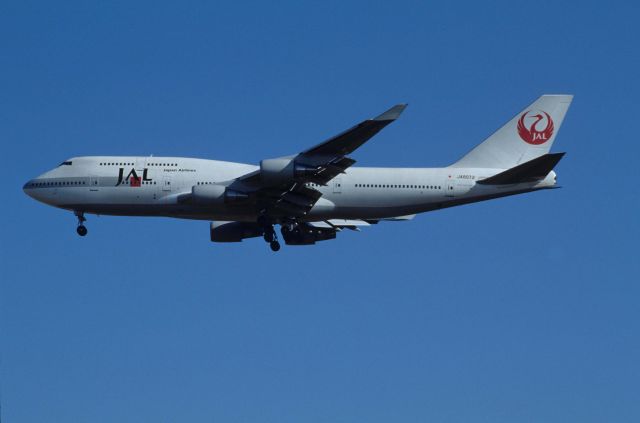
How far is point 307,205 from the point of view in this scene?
53969 mm

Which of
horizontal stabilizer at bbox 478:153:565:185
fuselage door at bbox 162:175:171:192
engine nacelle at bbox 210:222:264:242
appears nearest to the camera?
horizontal stabilizer at bbox 478:153:565:185

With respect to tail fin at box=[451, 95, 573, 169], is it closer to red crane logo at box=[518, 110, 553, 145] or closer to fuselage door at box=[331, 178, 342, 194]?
red crane logo at box=[518, 110, 553, 145]

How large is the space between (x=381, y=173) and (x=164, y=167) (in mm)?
10386

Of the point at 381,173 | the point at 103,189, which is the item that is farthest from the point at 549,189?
the point at 103,189

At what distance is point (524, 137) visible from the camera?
58.4 meters

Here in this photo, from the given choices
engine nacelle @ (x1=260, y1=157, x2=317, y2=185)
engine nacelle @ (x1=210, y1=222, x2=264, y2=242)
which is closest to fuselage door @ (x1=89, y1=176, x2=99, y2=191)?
engine nacelle @ (x1=210, y1=222, x2=264, y2=242)

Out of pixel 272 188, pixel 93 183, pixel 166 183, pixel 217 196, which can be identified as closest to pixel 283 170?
pixel 272 188

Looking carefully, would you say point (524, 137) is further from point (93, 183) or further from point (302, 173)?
point (93, 183)

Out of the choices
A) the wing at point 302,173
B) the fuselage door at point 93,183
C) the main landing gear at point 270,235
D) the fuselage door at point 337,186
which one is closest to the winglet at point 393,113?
the wing at point 302,173

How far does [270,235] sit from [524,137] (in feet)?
45.6

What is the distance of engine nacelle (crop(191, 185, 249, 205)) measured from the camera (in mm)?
52719

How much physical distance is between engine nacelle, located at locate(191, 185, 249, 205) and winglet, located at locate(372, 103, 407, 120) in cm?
879

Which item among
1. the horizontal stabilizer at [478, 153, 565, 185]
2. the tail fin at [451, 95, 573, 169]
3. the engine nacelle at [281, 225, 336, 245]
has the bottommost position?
the engine nacelle at [281, 225, 336, 245]

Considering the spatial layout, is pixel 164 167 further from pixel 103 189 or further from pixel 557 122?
pixel 557 122
